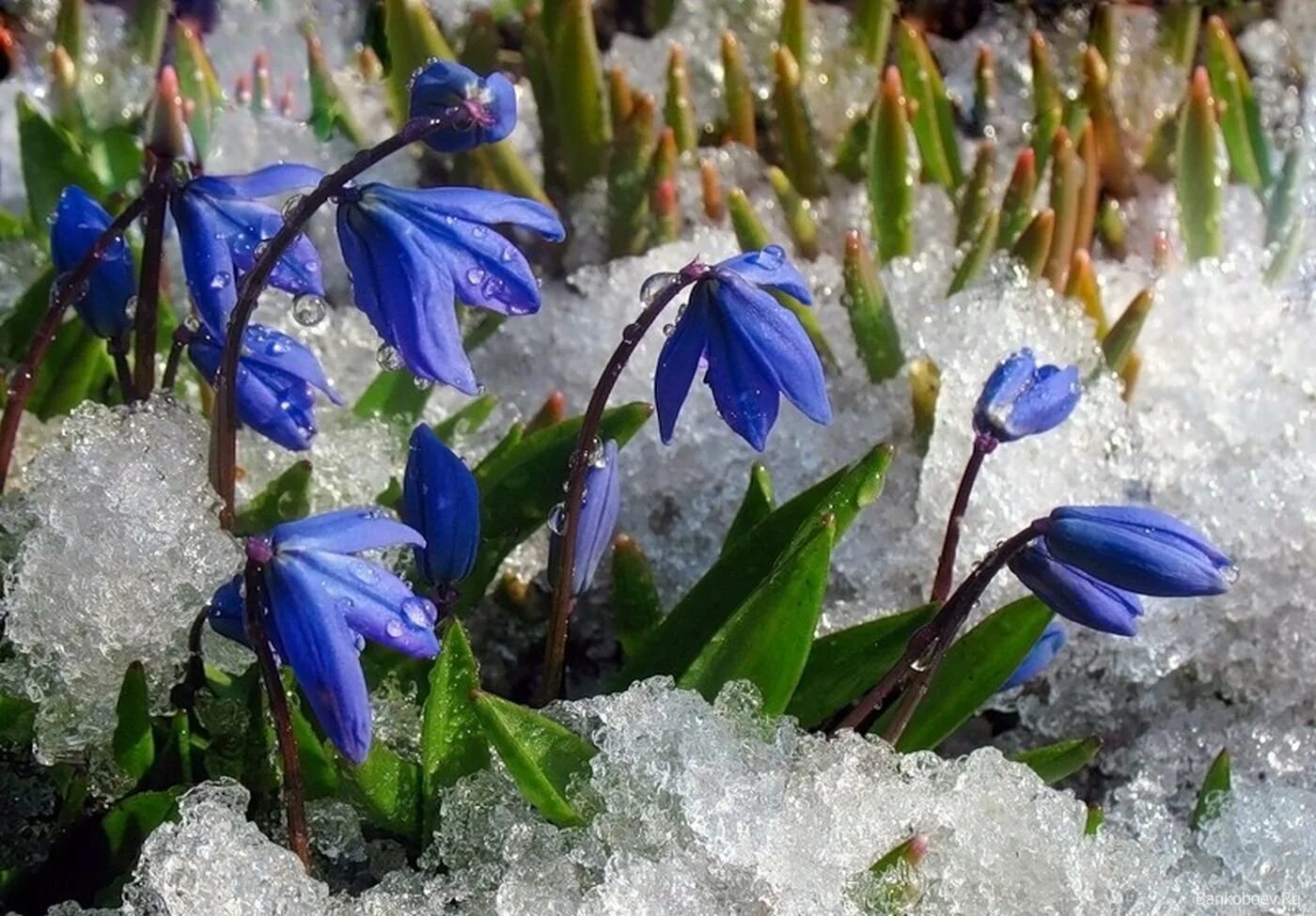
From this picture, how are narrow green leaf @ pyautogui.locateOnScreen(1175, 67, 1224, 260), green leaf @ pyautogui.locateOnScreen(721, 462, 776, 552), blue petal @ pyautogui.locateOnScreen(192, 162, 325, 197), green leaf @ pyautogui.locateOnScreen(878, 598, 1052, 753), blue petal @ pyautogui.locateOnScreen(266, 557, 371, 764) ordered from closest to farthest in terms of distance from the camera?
blue petal @ pyautogui.locateOnScreen(266, 557, 371, 764)
blue petal @ pyautogui.locateOnScreen(192, 162, 325, 197)
green leaf @ pyautogui.locateOnScreen(878, 598, 1052, 753)
green leaf @ pyautogui.locateOnScreen(721, 462, 776, 552)
narrow green leaf @ pyautogui.locateOnScreen(1175, 67, 1224, 260)

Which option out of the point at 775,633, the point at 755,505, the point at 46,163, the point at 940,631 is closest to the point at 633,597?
the point at 755,505

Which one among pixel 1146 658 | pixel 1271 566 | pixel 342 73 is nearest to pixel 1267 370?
pixel 1271 566

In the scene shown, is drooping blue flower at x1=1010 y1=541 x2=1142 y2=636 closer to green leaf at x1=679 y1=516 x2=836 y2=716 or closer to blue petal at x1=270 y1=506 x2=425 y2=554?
green leaf at x1=679 y1=516 x2=836 y2=716

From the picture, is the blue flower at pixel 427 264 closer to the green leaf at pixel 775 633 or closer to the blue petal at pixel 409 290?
the blue petal at pixel 409 290

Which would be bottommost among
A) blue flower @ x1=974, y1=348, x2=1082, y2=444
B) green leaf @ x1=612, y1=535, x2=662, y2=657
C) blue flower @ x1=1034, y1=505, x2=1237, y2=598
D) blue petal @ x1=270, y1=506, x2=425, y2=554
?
green leaf @ x1=612, y1=535, x2=662, y2=657

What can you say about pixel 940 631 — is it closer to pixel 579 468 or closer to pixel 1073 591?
pixel 1073 591

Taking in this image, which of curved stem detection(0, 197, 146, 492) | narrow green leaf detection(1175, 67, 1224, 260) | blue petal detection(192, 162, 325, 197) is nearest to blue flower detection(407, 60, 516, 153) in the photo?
blue petal detection(192, 162, 325, 197)

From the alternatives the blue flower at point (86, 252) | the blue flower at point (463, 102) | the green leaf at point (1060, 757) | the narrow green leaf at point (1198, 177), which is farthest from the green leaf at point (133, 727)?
the narrow green leaf at point (1198, 177)
